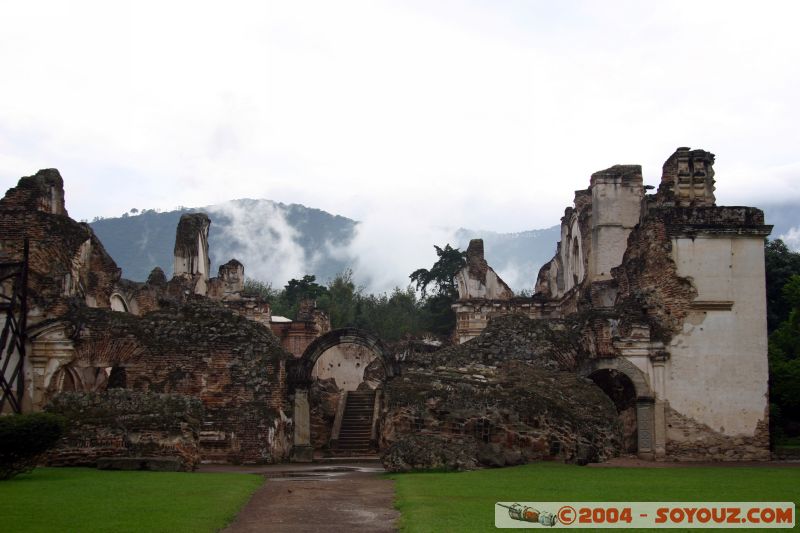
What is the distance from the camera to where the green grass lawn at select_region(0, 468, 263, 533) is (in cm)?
1164

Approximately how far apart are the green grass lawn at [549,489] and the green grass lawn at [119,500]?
8.38 ft

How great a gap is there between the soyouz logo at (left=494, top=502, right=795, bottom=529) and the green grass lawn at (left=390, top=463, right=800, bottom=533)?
0.41 meters

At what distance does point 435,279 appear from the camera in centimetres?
6475

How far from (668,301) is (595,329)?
2.32 m

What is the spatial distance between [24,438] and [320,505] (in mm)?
5215

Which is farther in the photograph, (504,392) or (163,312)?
(163,312)

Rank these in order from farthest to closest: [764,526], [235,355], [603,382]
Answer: [603,382]
[235,355]
[764,526]

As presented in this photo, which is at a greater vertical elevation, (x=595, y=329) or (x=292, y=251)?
(x=292, y=251)

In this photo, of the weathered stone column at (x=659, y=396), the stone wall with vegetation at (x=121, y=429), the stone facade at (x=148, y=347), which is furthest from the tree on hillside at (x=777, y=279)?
the stone wall with vegetation at (x=121, y=429)

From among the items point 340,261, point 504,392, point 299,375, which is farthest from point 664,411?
point 340,261

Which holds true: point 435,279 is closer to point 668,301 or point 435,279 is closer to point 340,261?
point 668,301

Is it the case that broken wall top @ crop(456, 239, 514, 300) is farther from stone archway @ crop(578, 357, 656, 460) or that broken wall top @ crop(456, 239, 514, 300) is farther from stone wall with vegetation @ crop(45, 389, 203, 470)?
stone wall with vegetation @ crop(45, 389, 203, 470)

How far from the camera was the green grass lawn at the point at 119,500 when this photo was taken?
1164cm

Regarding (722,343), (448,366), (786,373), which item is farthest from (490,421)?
(786,373)
